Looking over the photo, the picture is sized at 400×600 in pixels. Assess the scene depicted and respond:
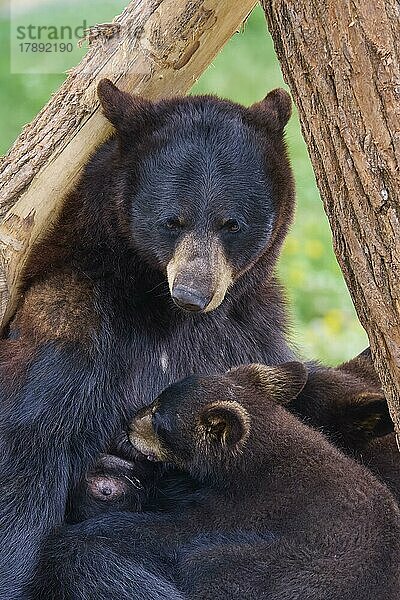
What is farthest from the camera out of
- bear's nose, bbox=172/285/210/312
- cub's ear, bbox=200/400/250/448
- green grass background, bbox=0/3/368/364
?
green grass background, bbox=0/3/368/364

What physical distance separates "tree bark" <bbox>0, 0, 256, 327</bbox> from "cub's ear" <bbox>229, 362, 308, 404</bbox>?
144cm

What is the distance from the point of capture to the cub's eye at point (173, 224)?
6.20m

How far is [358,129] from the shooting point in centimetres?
466

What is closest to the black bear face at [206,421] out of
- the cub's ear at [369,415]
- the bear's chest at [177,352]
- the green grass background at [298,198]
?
the bear's chest at [177,352]

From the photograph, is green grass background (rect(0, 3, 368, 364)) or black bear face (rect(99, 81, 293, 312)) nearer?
black bear face (rect(99, 81, 293, 312))

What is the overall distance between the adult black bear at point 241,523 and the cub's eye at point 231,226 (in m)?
0.87

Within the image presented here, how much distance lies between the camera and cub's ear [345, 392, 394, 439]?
22.0ft

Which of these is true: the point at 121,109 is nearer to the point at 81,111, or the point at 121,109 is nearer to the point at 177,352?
the point at 81,111

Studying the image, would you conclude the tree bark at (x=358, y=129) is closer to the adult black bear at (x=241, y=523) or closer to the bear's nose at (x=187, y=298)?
the bear's nose at (x=187, y=298)

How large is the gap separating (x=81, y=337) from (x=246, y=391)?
102cm

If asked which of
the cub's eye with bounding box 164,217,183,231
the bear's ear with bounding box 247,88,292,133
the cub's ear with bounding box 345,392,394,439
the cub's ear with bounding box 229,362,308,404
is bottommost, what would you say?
the cub's ear with bounding box 229,362,308,404

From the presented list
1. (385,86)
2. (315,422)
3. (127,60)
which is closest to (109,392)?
(315,422)

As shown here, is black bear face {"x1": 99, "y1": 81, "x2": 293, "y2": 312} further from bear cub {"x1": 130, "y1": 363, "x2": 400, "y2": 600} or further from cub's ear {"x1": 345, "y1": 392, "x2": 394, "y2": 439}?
cub's ear {"x1": 345, "y1": 392, "x2": 394, "y2": 439}

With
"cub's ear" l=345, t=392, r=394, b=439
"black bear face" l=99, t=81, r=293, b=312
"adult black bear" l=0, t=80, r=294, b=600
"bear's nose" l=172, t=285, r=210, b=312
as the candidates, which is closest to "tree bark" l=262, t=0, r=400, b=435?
"bear's nose" l=172, t=285, r=210, b=312
